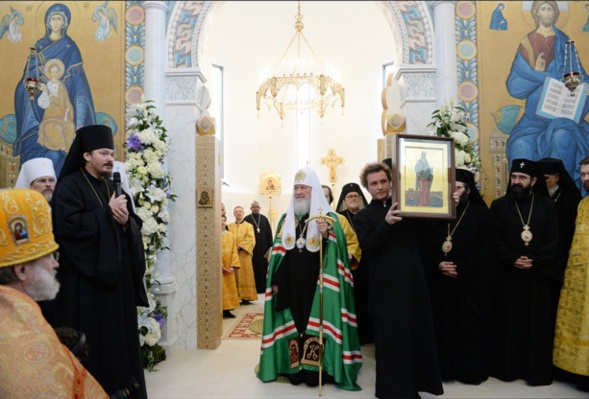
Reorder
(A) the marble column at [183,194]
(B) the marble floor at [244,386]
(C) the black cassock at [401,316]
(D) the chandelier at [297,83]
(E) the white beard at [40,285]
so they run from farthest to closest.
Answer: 1. (D) the chandelier at [297,83]
2. (A) the marble column at [183,194]
3. (B) the marble floor at [244,386]
4. (C) the black cassock at [401,316]
5. (E) the white beard at [40,285]

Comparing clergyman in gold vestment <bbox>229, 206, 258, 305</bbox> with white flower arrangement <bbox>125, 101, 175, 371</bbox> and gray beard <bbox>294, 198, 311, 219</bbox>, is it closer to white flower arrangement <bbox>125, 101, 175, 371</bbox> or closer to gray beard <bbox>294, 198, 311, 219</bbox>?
white flower arrangement <bbox>125, 101, 175, 371</bbox>

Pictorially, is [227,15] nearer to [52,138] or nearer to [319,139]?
[319,139]

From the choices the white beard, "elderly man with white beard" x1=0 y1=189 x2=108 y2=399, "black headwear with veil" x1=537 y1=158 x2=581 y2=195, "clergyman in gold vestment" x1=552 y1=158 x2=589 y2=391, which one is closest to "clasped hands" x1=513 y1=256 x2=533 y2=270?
"clergyman in gold vestment" x1=552 y1=158 x2=589 y2=391

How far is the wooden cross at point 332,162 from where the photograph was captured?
12.9 metres

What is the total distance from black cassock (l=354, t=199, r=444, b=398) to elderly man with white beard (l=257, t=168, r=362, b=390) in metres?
0.58

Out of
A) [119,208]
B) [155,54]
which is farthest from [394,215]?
[155,54]

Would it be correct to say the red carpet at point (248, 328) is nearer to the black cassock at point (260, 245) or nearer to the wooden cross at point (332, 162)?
the black cassock at point (260, 245)

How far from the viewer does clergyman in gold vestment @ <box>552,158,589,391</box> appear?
426 cm

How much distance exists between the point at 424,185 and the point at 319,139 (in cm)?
995

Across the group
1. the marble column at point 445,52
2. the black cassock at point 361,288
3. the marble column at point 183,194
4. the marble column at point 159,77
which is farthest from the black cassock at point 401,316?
the marble column at point 159,77

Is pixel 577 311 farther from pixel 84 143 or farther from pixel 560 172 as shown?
pixel 84 143

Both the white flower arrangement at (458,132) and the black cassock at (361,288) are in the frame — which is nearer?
the white flower arrangement at (458,132)

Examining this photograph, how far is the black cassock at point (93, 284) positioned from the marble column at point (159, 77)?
2.48 metres


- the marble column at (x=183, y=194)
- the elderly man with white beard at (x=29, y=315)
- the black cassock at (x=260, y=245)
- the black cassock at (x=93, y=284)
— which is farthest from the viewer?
the black cassock at (x=260, y=245)
